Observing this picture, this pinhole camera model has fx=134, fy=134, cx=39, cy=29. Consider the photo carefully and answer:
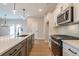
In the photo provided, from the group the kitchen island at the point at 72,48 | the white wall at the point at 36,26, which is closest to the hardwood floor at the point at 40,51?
the kitchen island at the point at 72,48

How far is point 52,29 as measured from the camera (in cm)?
940

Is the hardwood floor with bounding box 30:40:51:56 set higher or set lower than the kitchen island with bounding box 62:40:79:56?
lower

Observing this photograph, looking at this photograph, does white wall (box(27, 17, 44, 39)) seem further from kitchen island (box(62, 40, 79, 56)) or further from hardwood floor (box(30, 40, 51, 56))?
kitchen island (box(62, 40, 79, 56))

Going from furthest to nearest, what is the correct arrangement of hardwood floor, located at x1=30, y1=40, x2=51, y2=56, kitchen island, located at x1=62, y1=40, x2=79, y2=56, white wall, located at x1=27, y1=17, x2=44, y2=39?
white wall, located at x1=27, y1=17, x2=44, y2=39 → hardwood floor, located at x1=30, y1=40, x2=51, y2=56 → kitchen island, located at x1=62, y1=40, x2=79, y2=56

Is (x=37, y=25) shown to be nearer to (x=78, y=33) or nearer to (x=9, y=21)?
(x=9, y=21)

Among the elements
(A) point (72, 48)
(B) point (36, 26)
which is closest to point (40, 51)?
(A) point (72, 48)

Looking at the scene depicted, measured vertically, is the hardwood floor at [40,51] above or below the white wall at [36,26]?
below

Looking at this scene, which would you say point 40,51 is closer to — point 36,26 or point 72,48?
point 72,48

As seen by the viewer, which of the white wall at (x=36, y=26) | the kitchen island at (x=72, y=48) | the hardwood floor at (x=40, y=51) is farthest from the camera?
the white wall at (x=36, y=26)

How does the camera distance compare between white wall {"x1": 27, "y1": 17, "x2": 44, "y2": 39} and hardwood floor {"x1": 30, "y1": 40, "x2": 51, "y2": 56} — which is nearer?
hardwood floor {"x1": 30, "y1": 40, "x2": 51, "y2": 56}

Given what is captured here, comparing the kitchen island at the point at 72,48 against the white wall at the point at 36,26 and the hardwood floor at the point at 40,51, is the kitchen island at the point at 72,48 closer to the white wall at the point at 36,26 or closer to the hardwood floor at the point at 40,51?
the hardwood floor at the point at 40,51

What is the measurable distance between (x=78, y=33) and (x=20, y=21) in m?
11.9

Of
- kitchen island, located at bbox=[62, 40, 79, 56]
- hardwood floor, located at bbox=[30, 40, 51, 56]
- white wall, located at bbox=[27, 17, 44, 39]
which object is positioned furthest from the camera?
white wall, located at bbox=[27, 17, 44, 39]

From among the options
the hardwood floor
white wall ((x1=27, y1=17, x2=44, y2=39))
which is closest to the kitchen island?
the hardwood floor
